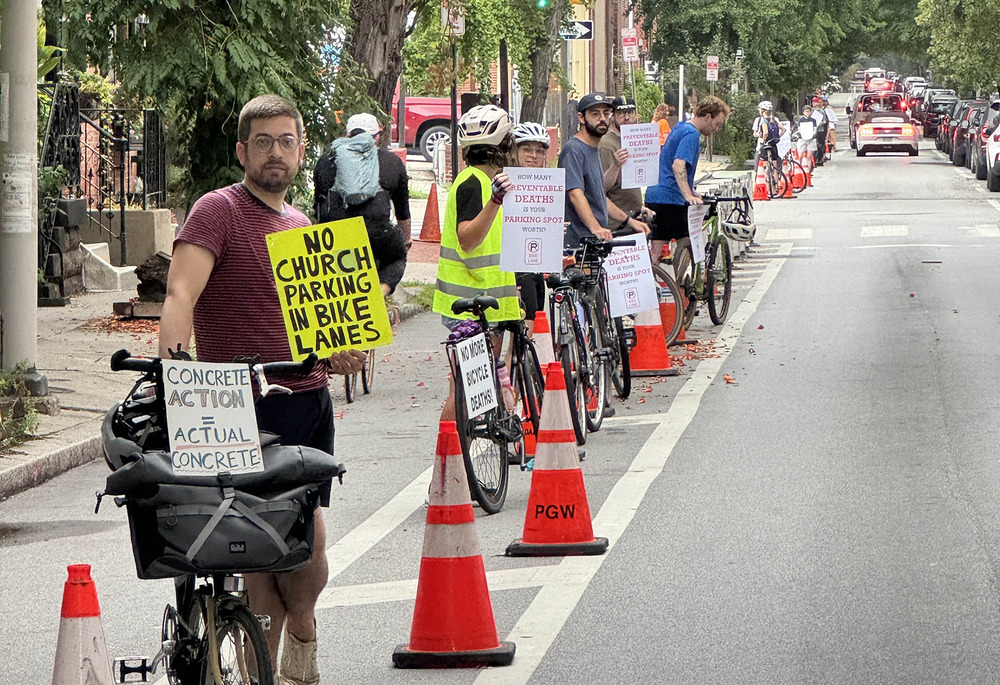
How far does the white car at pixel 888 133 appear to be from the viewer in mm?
55656

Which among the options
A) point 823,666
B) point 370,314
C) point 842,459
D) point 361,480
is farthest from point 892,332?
point 370,314

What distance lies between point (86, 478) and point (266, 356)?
5.00 m

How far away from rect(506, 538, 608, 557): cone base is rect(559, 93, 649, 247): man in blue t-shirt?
4.16m

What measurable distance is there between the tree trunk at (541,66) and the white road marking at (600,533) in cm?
1812

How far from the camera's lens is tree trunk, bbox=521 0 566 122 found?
103 feet

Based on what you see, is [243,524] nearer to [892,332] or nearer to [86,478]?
[86,478]

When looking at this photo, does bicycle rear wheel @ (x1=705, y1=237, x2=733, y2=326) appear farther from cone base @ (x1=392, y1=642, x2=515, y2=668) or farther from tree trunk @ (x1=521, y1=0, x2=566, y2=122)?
tree trunk @ (x1=521, y1=0, x2=566, y2=122)

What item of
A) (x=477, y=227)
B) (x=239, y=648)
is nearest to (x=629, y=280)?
(x=477, y=227)

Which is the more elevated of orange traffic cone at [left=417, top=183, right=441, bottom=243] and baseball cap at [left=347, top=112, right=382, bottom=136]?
baseball cap at [left=347, top=112, right=382, bottom=136]

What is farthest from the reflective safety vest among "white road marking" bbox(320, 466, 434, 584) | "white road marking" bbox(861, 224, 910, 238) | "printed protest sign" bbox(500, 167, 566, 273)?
"white road marking" bbox(861, 224, 910, 238)

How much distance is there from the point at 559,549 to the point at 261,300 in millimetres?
2797

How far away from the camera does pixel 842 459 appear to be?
31.9 feet

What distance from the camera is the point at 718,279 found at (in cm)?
1625

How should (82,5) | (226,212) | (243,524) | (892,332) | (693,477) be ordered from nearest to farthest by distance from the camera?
1. (243,524)
2. (226,212)
3. (693,477)
4. (82,5)
5. (892,332)
